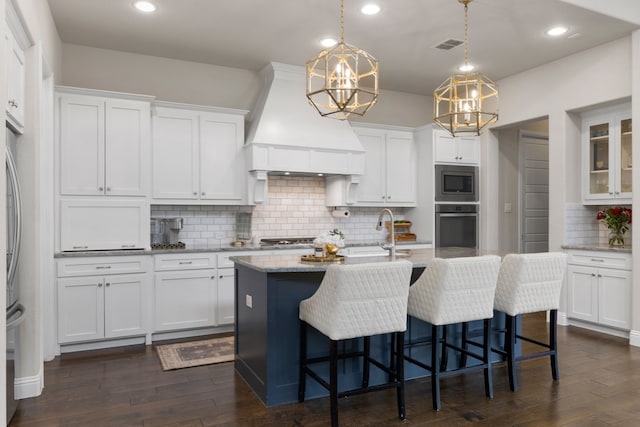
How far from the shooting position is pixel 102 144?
4371 millimetres

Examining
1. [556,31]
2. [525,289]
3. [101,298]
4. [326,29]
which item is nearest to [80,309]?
[101,298]

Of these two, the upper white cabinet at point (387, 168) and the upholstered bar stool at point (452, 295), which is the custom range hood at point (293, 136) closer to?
the upper white cabinet at point (387, 168)

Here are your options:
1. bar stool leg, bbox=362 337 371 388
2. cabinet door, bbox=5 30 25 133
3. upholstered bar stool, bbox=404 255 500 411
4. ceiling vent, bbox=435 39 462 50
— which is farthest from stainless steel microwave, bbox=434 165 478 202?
cabinet door, bbox=5 30 25 133

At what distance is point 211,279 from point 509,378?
296cm

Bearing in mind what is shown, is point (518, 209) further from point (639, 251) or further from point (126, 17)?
point (126, 17)

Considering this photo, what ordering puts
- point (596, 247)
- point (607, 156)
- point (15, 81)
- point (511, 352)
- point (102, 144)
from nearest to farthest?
point (15, 81) < point (511, 352) < point (102, 144) < point (596, 247) < point (607, 156)

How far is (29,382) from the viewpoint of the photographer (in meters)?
3.13

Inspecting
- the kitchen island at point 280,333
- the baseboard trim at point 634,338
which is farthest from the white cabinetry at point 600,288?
the kitchen island at point 280,333

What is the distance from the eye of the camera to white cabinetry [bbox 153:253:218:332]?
452cm

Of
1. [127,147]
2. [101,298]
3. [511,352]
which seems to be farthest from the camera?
[127,147]

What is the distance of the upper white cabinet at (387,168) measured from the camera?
5945mm

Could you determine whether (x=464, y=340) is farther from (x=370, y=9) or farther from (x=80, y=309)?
(x=80, y=309)

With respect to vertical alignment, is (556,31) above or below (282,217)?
above

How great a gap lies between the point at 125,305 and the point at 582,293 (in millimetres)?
4819
